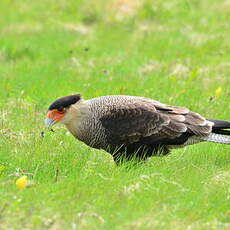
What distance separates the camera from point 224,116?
28.3ft

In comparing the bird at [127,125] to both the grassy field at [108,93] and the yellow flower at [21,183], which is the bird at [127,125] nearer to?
the grassy field at [108,93]

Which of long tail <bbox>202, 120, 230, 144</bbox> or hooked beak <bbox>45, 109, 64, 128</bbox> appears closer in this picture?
hooked beak <bbox>45, 109, 64, 128</bbox>

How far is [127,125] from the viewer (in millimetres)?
6863

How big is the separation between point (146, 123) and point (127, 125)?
20 cm

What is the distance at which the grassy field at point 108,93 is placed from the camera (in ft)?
17.8

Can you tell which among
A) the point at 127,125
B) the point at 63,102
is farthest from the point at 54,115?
the point at 127,125

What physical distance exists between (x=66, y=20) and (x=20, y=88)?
15.2 ft

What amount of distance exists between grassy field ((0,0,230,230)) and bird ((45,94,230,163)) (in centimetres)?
17

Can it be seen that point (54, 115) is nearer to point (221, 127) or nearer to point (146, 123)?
point (146, 123)

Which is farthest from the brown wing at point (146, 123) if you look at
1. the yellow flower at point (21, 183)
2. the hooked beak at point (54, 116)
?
the yellow flower at point (21, 183)

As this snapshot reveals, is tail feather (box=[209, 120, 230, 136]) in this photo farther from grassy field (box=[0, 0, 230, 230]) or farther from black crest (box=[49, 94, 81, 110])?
black crest (box=[49, 94, 81, 110])

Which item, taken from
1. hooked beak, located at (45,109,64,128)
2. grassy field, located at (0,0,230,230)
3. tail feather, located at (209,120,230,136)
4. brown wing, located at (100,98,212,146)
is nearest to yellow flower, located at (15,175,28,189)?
grassy field, located at (0,0,230,230)

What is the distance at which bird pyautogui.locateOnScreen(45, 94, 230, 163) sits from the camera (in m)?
6.82

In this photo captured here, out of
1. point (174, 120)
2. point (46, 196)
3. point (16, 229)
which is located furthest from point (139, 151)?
point (16, 229)
